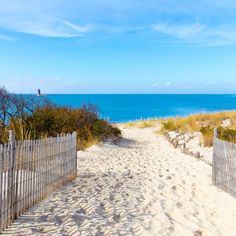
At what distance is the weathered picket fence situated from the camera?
7.77 metres

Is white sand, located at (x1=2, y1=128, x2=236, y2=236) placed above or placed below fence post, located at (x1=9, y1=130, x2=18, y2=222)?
below

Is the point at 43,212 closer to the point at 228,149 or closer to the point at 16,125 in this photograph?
the point at 228,149

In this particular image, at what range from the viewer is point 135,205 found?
22.3ft

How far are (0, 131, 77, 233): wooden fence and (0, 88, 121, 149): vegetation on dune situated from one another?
3.97 m

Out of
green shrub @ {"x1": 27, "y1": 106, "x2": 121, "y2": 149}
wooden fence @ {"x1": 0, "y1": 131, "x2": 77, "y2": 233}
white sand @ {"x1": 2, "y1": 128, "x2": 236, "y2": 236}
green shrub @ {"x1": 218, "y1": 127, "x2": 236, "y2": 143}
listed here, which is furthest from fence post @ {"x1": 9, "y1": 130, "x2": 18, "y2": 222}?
green shrub @ {"x1": 218, "y1": 127, "x2": 236, "y2": 143}

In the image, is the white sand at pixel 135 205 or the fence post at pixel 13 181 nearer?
the fence post at pixel 13 181

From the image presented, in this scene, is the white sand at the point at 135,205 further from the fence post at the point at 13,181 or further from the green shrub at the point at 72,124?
the green shrub at the point at 72,124

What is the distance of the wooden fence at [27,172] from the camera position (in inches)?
195

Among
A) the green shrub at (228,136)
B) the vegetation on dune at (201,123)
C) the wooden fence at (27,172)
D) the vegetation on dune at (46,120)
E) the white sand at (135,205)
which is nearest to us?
the wooden fence at (27,172)

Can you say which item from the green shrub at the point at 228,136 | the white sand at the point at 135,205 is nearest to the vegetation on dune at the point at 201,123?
the green shrub at the point at 228,136

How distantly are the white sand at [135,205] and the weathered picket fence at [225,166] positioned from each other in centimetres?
19

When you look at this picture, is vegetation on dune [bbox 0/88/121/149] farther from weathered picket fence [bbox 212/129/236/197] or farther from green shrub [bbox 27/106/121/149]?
weathered picket fence [bbox 212/129/236/197]

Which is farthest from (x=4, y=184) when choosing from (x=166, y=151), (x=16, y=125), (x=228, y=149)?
(x=166, y=151)

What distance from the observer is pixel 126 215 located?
612 centimetres
